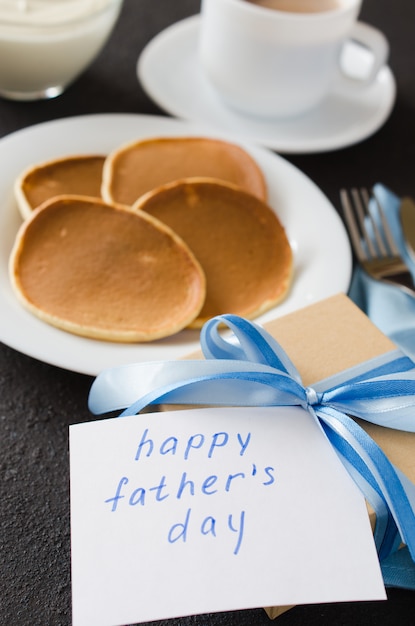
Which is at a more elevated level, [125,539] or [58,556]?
[125,539]

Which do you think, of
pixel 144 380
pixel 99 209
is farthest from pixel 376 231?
pixel 144 380

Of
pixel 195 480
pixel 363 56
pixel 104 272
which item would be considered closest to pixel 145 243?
pixel 104 272

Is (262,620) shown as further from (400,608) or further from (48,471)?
(48,471)

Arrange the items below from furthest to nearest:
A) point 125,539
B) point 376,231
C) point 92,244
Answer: point 376,231
point 92,244
point 125,539

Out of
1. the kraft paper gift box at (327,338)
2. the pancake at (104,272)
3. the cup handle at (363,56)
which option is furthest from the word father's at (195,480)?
the cup handle at (363,56)

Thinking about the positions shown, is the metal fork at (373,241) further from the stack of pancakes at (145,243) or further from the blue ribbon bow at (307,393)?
the blue ribbon bow at (307,393)
